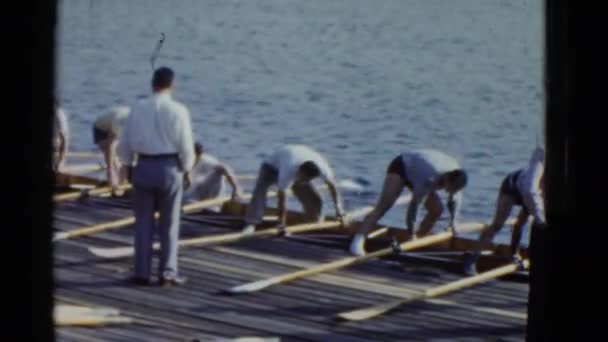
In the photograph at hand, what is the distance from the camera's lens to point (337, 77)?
4056 cm

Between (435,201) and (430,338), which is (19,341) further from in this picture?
(435,201)

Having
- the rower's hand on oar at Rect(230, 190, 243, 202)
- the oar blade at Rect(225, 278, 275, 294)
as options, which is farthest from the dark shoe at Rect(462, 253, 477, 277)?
the rower's hand on oar at Rect(230, 190, 243, 202)

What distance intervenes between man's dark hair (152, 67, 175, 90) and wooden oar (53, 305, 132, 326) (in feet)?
4.86

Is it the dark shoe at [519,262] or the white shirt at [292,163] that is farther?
the white shirt at [292,163]

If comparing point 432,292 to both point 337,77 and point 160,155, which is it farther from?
point 337,77

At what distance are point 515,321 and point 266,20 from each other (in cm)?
4965

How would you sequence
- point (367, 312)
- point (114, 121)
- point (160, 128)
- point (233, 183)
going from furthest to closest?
point (114, 121)
point (233, 183)
point (367, 312)
point (160, 128)

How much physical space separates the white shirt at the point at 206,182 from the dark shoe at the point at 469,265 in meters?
3.60

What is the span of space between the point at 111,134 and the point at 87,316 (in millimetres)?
5267

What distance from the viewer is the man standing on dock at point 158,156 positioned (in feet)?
26.9

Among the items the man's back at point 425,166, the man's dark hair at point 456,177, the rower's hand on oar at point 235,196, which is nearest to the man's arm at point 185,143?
the man's back at point 425,166

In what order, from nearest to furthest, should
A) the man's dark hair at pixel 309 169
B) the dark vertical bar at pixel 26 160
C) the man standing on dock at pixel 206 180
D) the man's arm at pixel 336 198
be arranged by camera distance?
the dark vertical bar at pixel 26 160
the man's dark hair at pixel 309 169
the man's arm at pixel 336 198
the man standing on dock at pixel 206 180

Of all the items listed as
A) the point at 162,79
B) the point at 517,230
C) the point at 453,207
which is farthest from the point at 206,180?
the point at 162,79

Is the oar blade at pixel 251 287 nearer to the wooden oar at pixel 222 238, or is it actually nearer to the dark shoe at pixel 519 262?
the wooden oar at pixel 222 238
